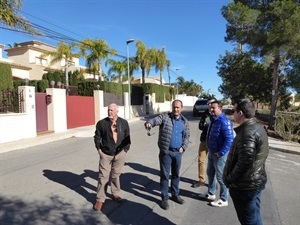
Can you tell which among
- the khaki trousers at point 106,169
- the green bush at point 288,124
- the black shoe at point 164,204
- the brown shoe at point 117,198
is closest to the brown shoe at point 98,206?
the khaki trousers at point 106,169

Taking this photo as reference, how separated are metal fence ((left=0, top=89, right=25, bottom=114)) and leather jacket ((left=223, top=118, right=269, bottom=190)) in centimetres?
1150

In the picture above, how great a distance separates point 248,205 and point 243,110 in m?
1.00

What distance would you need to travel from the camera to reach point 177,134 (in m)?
4.73

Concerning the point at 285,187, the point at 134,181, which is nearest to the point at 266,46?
the point at 285,187

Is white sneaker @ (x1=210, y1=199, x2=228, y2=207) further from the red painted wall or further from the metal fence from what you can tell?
the red painted wall

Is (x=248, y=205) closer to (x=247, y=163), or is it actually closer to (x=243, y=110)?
(x=247, y=163)

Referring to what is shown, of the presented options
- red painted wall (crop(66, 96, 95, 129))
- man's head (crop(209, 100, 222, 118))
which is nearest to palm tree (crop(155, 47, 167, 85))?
red painted wall (crop(66, 96, 95, 129))

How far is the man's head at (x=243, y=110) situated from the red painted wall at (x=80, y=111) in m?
15.2

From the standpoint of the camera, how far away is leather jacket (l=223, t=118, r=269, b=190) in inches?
113

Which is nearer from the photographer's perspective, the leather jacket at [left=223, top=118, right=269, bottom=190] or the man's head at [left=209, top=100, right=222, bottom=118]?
the leather jacket at [left=223, top=118, right=269, bottom=190]

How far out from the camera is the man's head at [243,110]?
9.81 ft

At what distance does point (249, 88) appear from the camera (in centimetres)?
3130

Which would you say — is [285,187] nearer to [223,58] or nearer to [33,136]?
[33,136]

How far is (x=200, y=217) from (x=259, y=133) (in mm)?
2106
